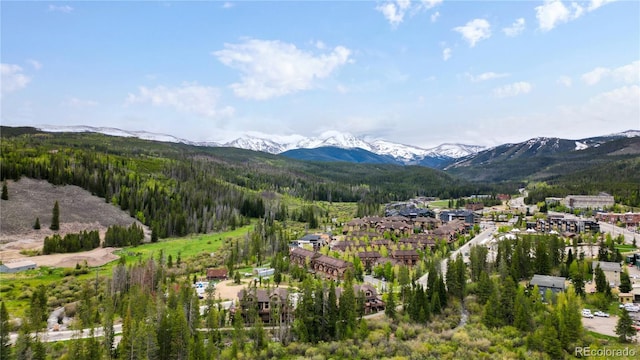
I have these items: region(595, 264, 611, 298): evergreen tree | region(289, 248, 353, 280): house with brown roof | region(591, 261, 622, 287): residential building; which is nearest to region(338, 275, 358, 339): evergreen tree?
region(289, 248, 353, 280): house with brown roof

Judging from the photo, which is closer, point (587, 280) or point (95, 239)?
point (587, 280)

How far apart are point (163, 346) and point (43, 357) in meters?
8.70

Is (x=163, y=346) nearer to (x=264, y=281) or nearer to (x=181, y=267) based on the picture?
(x=264, y=281)

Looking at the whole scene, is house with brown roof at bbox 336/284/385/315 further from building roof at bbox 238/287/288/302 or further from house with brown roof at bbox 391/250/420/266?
house with brown roof at bbox 391/250/420/266

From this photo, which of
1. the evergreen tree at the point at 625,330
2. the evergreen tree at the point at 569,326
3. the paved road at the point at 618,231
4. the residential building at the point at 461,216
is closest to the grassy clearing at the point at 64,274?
the evergreen tree at the point at 569,326

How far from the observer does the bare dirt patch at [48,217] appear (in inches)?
2801

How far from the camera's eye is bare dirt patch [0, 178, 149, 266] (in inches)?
2801

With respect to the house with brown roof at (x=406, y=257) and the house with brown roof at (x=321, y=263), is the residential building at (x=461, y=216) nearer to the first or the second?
the house with brown roof at (x=406, y=257)

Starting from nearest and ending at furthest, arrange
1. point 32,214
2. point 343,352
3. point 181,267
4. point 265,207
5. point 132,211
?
point 343,352 → point 181,267 → point 32,214 → point 132,211 → point 265,207

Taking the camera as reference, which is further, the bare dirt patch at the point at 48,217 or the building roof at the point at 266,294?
the bare dirt patch at the point at 48,217

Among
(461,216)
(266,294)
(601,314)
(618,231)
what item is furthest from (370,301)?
(461,216)

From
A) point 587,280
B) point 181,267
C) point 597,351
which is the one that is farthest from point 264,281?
point 587,280

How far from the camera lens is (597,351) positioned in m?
34.9

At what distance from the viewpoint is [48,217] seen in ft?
293
